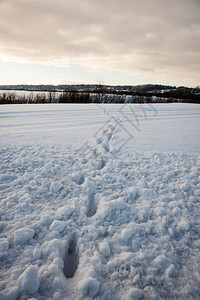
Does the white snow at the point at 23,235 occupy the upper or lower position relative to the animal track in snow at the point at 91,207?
lower

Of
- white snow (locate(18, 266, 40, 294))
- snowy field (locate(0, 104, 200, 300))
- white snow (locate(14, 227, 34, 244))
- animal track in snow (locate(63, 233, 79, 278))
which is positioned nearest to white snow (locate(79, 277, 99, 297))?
snowy field (locate(0, 104, 200, 300))

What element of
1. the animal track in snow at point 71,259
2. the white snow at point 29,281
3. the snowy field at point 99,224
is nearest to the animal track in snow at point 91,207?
the snowy field at point 99,224

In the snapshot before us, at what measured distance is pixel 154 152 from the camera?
2832 millimetres

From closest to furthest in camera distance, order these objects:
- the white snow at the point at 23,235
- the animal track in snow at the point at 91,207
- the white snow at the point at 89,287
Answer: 1. the white snow at the point at 89,287
2. the white snow at the point at 23,235
3. the animal track in snow at the point at 91,207

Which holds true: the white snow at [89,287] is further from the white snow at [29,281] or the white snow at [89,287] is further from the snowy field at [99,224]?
the white snow at [29,281]

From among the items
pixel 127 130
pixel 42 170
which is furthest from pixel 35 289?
pixel 127 130

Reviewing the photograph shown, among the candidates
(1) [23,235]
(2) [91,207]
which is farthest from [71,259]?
(2) [91,207]

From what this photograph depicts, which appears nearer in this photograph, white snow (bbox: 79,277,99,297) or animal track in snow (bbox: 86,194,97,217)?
white snow (bbox: 79,277,99,297)

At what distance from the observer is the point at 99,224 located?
152cm

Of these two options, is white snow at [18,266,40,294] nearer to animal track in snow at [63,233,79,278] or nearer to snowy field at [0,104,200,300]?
snowy field at [0,104,200,300]

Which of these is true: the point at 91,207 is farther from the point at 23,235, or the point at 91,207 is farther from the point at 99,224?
the point at 23,235

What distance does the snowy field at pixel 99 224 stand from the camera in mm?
1083

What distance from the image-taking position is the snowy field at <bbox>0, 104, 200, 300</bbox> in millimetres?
1083

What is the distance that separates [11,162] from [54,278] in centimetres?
183
